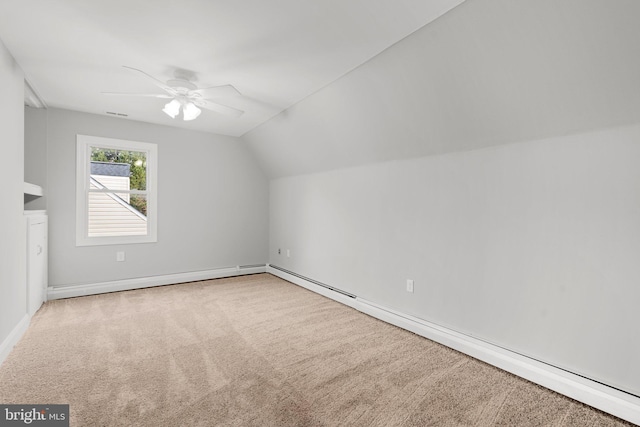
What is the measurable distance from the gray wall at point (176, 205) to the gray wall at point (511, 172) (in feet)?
7.41

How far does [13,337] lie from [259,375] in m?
2.13

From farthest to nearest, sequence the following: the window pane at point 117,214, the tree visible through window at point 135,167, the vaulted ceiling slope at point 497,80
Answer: the tree visible through window at point 135,167 → the window pane at point 117,214 → the vaulted ceiling slope at point 497,80

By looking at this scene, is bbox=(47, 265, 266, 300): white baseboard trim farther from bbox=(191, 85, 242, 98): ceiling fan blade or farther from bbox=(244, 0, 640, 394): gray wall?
bbox=(191, 85, 242, 98): ceiling fan blade

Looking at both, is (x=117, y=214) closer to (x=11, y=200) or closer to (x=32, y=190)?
(x=32, y=190)

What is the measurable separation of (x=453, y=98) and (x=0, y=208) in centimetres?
349

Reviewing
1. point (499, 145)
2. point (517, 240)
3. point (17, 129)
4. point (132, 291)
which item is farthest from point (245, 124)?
point (517, 240)

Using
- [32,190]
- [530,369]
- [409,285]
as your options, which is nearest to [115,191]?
[32,190]

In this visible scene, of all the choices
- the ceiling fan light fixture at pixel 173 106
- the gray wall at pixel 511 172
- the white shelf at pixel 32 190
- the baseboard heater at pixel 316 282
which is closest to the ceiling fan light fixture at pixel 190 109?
the ceiling fan light fixture at pixel 173 106

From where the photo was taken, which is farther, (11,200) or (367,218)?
(367,218)

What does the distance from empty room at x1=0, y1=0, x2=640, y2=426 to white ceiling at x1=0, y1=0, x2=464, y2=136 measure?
2 centimetres

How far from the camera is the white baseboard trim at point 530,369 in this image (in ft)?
5.84

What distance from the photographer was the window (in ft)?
13.3

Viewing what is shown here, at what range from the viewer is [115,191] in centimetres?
430

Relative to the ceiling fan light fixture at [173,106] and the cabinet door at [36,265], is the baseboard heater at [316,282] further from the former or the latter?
the cabinet door at [36,265]
